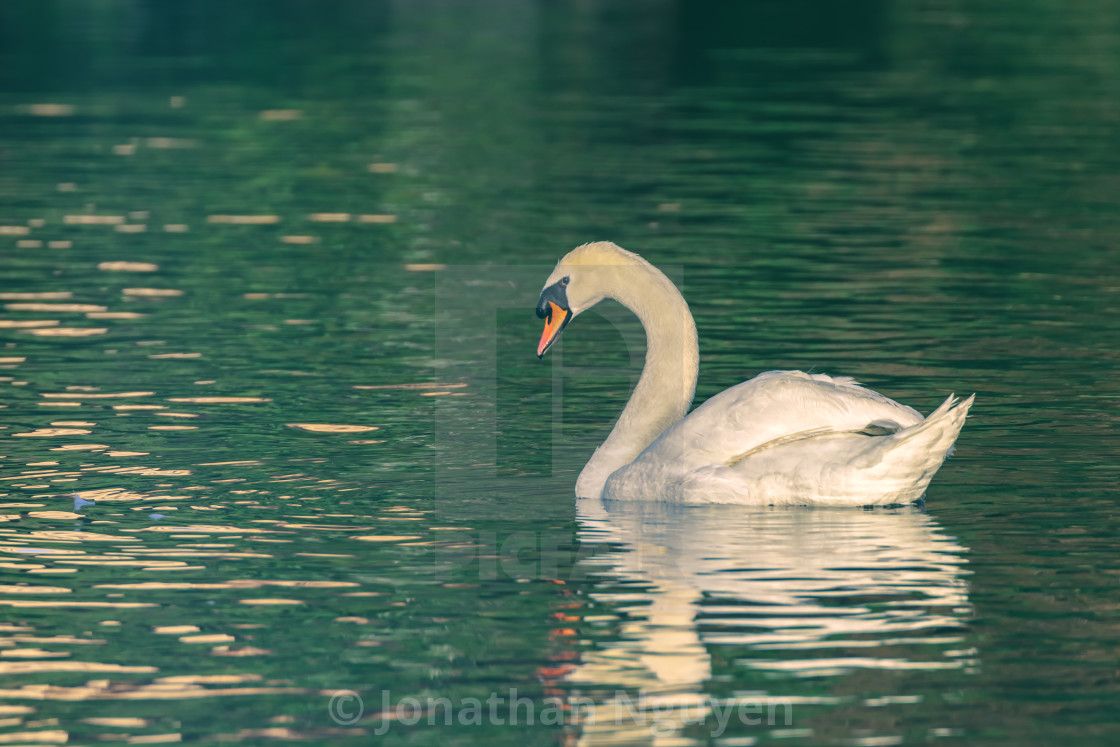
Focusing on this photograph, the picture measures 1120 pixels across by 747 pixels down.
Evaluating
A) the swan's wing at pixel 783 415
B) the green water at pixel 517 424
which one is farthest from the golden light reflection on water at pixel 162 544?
the swan's wing at pixel 783 415

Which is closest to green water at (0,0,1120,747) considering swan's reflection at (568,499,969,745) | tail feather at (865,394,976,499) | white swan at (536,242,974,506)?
swan's reflection at (568,499,969,745)

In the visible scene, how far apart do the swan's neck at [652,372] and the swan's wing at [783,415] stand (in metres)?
0.90

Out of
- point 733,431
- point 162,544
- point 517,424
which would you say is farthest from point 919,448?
point 162,544

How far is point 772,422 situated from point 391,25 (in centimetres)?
6363

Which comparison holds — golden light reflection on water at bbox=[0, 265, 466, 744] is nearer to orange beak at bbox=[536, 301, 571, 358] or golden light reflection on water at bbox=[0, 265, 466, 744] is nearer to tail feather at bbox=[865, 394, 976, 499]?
orange beak at bbox=[536, 301, 571, 358]

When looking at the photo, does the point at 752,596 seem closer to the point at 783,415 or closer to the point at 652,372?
the point at 783,415

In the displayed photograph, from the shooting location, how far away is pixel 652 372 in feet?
42.8

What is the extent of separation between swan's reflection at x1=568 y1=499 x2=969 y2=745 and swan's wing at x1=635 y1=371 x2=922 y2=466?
50 centimetres

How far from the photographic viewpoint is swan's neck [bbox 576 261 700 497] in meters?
12.9

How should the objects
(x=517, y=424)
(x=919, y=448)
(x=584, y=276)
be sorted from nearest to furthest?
(x=919, y=448) < (x=584, y=276) < (x=517, y=424)

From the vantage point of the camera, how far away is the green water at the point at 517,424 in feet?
29.6

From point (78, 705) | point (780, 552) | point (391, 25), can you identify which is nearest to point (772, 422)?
point (780, 552)

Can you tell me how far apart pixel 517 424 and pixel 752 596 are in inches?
201

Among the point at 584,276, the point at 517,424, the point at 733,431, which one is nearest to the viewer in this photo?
the point at 733,431
